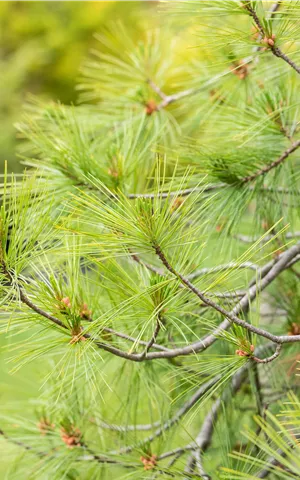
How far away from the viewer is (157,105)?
1.17 meters

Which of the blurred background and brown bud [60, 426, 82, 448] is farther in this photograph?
the blurred background

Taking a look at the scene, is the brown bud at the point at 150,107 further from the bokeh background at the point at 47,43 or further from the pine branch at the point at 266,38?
the bokeh background at the point at 47,43

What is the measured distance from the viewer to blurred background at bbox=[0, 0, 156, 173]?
4402 mm

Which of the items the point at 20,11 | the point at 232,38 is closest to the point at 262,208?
the point at 232,38

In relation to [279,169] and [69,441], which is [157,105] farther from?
[69,441]

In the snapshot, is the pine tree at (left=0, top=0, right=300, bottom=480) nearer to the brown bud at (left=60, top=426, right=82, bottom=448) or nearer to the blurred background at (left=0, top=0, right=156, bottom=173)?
the brown bud at (left=60, top=426, right=82, bottom=448)

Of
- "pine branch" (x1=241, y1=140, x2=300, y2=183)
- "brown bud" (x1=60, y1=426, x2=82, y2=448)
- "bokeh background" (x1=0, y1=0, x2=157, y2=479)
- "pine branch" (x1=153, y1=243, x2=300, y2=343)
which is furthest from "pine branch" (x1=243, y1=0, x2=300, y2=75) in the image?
"bokeh background" (x1=0, y1=0, x2=157, y2=479)

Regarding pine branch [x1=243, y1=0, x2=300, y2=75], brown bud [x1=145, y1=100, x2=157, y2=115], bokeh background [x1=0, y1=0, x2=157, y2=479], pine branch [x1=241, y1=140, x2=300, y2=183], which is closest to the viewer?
pine branch [x1=243, y1=0, x2=300, y2=75]

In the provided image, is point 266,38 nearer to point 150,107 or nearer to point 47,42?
point 150,107

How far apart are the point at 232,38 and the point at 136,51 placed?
53cm

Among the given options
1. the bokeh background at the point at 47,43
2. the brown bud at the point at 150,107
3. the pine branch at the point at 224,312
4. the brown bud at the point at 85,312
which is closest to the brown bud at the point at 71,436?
the brown bud at the point at 85,312

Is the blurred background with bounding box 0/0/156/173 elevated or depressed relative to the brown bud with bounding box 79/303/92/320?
elevated

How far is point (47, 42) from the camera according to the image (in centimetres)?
460

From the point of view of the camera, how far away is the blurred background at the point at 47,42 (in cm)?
440
